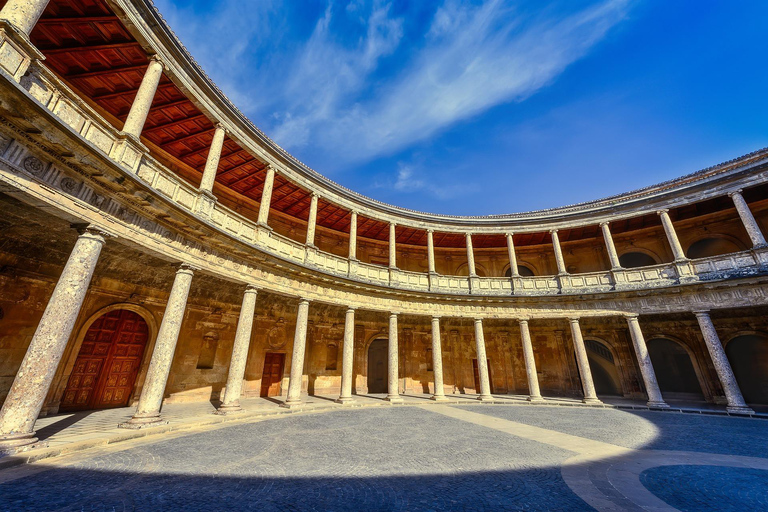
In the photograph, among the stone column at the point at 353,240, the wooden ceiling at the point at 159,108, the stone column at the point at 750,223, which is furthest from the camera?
the stone column at the point at 353,240

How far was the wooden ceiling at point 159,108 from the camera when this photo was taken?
754cm

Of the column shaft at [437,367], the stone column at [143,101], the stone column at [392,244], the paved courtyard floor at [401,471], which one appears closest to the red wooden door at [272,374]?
the paved courtyard floor at [401,471]

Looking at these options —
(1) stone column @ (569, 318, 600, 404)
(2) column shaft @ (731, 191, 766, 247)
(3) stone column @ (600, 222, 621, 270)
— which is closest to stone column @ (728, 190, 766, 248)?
(2) column shaft @ (731, 191, 766, 247)

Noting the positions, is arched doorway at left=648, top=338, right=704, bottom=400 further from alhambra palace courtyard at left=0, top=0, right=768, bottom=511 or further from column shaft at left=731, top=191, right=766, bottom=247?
column shaft at left=731, top=191, right=766, bottom=247

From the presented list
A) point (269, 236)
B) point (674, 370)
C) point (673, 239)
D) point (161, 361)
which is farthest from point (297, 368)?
point (674, 370)

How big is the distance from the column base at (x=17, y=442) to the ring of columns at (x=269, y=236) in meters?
0.02

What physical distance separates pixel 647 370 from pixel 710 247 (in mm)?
7985

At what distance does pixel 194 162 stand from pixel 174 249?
21.4 ft

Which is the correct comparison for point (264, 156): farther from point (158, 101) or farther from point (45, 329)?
point (45, 329)

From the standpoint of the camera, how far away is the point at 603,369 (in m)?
16.1

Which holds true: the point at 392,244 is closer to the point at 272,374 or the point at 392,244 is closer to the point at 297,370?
the point at 297,370

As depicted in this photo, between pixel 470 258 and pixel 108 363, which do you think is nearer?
pixel 108 363

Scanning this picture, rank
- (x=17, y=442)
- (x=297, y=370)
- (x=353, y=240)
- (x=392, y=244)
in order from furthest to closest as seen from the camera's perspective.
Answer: (x=392, y=244) → (x=353, y=240) → (x=297, y=370) → (x=17, y=442)

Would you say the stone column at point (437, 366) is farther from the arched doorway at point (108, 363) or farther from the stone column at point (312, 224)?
the arched doorway at point (108, 363)
